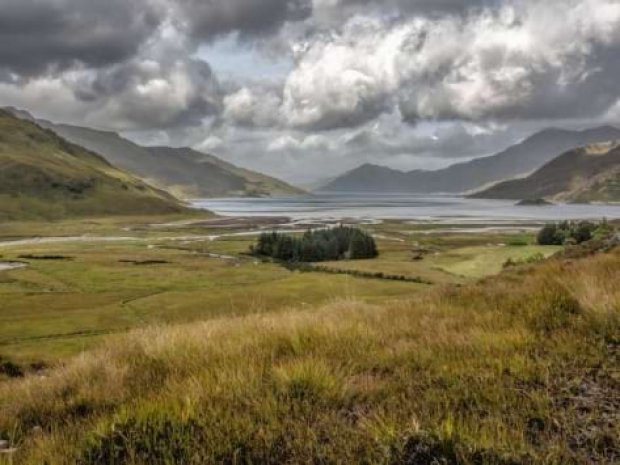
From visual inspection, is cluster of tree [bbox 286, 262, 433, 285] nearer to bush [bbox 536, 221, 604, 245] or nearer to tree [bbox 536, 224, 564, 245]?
bush [bbox 536, 221, 604, 245]

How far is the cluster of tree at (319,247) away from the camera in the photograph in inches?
7121

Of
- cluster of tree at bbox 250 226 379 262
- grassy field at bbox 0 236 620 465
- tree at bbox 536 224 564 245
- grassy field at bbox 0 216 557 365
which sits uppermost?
grassy field at bbox 0 236 620 465

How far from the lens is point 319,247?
183875 mm

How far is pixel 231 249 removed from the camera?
197m

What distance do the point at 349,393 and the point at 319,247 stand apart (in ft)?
581

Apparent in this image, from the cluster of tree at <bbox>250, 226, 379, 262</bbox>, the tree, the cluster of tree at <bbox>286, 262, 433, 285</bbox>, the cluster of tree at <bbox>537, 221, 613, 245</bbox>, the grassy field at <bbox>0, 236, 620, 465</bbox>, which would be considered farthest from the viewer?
the cluster of tree at <bbox>250, 226, 379, 262</bbox>

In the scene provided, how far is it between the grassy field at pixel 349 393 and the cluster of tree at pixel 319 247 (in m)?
170

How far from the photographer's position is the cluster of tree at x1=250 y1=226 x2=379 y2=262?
18088 cm

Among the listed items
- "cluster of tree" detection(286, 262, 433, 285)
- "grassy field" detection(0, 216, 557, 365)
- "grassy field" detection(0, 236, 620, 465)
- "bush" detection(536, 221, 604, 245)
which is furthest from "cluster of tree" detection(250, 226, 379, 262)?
"grassy field" detection(0, 236, 620, 465)

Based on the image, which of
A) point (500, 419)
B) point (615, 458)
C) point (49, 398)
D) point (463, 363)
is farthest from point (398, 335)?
point (49, 398)

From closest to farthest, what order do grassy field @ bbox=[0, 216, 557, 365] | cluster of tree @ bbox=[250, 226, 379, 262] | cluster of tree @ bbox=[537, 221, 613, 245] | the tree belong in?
grassy field @ bbox=[0, 216, 557, 365] < cluster of tree @ bbox=[537, 221, 613, 245] < the tree < cluster of tree @ bbox=[250, 226, 379, 262]

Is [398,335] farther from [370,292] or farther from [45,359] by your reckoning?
[370,292]

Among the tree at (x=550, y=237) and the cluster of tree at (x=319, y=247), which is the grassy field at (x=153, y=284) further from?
the tree at (x=550, y=237)

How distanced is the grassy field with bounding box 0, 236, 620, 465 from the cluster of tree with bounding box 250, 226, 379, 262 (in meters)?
170
